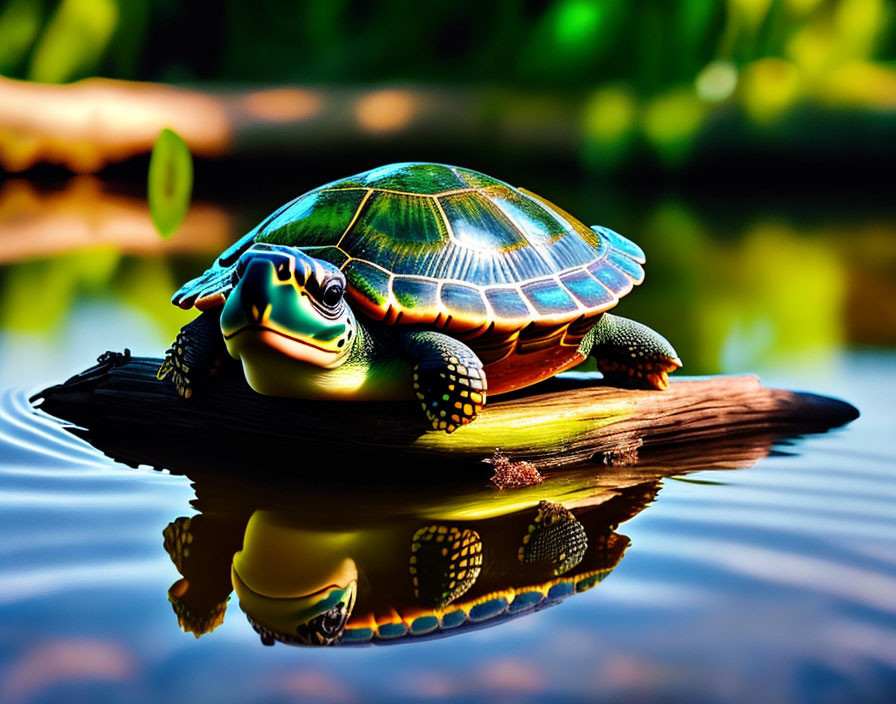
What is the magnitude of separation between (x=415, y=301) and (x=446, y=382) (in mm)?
221

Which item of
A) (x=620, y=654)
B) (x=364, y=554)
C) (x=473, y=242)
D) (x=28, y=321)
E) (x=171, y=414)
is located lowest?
(x=620, y=654)

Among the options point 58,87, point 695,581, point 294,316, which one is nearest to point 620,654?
point 695,581

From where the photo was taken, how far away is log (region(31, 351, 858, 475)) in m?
1.99

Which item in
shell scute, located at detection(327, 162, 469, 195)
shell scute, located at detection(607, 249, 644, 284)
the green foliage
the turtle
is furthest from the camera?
the green foliage

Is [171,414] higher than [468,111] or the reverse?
the reverse

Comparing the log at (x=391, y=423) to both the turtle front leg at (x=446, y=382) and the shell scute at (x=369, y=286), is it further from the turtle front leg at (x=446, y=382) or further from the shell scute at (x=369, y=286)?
the shell scute at (x=369, y=286)

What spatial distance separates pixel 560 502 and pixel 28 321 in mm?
3028

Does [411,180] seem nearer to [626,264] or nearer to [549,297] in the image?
[549,297]

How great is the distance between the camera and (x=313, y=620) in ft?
4.74

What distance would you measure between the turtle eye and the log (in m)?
0.27

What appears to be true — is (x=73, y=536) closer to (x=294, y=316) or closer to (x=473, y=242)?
(x=294, y=316)

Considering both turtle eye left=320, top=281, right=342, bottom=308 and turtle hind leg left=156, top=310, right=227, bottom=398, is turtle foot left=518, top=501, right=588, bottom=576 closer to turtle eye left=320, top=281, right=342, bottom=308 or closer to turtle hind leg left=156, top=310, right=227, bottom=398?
turtle eye left=320, top=281, right=342, bottom=308

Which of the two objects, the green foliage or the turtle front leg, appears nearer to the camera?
the turtle front leg

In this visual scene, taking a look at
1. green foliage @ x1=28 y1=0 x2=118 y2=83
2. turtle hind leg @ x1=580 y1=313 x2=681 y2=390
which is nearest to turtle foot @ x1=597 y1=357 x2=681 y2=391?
turtle hind leg @ x1=580 y1=313 x2=681 y2=390
